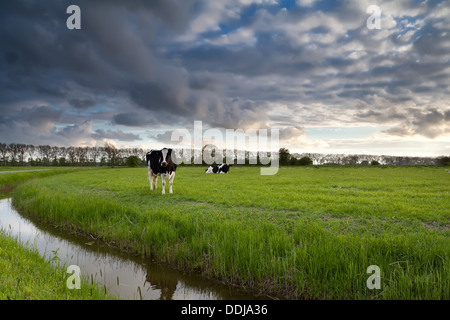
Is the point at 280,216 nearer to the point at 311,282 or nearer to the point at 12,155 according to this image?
the point at 311,282

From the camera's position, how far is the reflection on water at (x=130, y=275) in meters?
5.69

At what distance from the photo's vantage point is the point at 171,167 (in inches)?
643

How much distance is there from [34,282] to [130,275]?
2.30m

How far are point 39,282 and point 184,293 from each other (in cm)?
286

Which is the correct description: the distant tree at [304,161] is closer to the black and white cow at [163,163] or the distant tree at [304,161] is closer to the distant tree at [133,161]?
the distant tree at [133,161]

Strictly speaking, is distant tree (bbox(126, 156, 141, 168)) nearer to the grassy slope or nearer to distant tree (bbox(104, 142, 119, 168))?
distant tree (bbox(104, 142, 119, 168))

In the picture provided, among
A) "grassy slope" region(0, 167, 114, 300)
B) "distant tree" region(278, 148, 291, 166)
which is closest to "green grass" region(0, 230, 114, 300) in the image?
"grassy slope" region(0, 167, 114, 300)

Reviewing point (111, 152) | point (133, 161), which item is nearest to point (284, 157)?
point (133, 161)

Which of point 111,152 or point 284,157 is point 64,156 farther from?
point 284,157

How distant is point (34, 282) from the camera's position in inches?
183

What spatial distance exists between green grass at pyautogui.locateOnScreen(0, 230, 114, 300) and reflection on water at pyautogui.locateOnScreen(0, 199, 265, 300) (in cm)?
61
